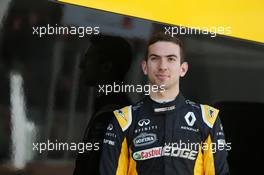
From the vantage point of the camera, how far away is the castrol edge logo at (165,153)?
6.07 ft

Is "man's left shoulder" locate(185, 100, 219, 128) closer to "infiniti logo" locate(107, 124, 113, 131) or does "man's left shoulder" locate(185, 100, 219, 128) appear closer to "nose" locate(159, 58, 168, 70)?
"nose" locate(159, 58, 168, 70)

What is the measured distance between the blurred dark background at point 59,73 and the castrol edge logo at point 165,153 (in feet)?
0.78

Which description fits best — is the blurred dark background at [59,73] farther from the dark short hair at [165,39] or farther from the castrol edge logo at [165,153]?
the castrol edge logo at [165,153]

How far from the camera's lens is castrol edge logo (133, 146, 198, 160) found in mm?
1851

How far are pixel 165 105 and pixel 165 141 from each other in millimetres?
166

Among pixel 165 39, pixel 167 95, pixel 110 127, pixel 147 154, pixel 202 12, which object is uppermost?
pixel 202 12

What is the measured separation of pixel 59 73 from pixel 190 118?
2.05ft

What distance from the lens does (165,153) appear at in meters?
1.85

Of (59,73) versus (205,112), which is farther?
(205,112)

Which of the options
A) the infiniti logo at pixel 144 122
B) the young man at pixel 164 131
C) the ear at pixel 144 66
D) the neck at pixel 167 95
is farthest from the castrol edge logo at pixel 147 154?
the ear at pixel 144 66

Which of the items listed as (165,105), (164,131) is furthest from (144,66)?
(164,131)

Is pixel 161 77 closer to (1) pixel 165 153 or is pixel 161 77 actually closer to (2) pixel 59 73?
(1) pixel 165 153

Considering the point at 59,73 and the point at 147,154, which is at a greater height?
the point at 59,73

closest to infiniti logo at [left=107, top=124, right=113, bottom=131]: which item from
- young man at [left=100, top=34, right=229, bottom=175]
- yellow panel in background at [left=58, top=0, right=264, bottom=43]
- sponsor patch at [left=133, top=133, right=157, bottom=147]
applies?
young man at [left=100, top=34, right=229, bottom=175]
